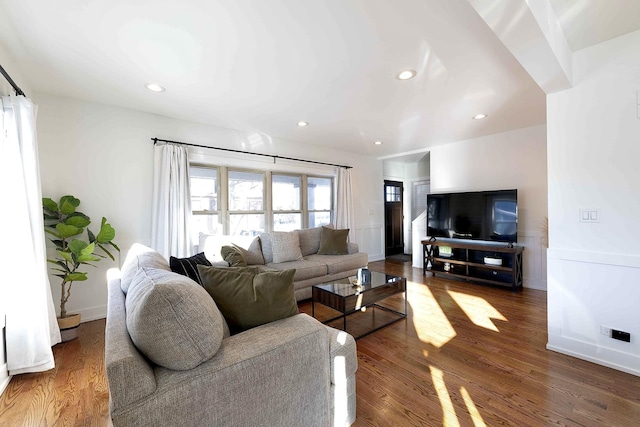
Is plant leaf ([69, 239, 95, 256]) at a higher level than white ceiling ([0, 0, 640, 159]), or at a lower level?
lower

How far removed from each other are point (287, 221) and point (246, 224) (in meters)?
0.79

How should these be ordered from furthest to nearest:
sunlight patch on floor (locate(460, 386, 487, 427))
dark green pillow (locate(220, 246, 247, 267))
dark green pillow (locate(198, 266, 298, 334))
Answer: dark green pillow (locate(220, 246, 247, 267)) → sunlight patch on floor (locate(460, 386, 487, 427)) → dark green pillow (locate(198, 266, 298, 334))

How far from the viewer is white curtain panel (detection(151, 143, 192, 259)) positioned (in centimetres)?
338

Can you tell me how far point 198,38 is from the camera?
73.5 inches

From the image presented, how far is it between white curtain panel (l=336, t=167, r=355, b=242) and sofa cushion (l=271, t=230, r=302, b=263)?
1.59 metres

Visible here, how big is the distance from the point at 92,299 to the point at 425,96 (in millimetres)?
4320

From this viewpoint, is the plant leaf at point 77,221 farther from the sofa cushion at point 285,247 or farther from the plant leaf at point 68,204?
the sofa cushion at point 285,247

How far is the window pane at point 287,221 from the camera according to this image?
4.71 m

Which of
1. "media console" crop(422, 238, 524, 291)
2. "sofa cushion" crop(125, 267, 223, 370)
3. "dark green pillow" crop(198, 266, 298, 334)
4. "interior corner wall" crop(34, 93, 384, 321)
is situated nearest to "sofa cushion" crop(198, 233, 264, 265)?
"interior corner wall" crop(34, 93, 384, 321)

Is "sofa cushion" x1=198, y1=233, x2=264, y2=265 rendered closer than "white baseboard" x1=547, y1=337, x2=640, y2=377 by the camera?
No

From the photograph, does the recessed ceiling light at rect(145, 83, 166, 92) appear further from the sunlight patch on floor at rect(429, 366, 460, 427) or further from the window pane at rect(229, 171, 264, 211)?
the sunlight patch on floor at rect(429, 366, 460, 427)

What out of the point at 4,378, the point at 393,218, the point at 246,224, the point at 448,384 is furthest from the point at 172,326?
the point at 393,218

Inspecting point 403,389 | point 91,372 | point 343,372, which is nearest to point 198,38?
point 343,372

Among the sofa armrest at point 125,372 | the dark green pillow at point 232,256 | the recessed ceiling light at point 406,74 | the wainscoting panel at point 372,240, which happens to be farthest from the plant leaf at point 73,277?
the wainscoting panel at point 372,240
